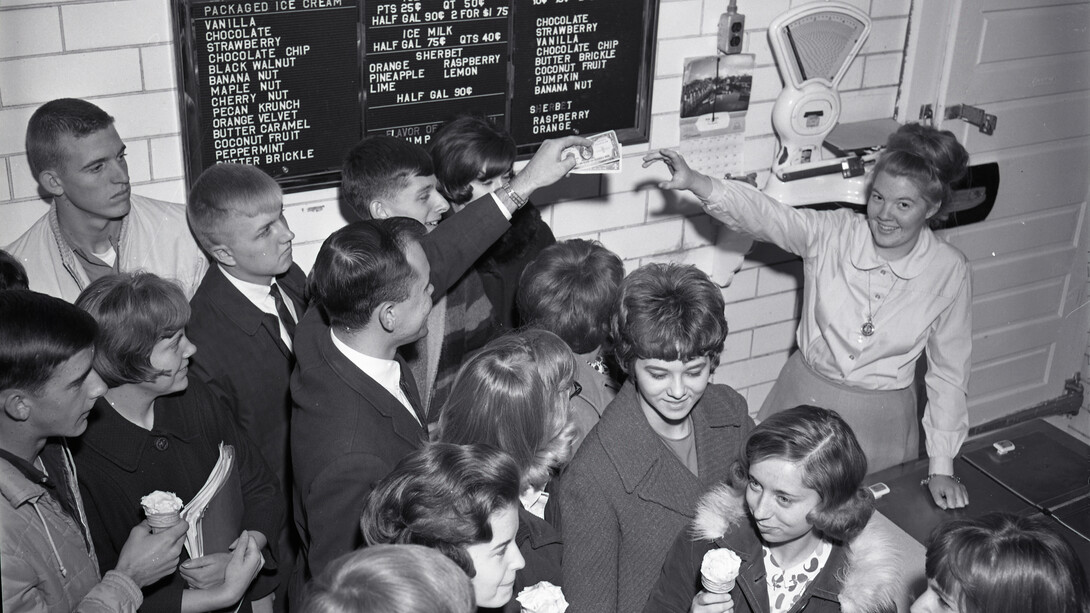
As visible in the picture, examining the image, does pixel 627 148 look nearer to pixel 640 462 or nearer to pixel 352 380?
pixel 640 462

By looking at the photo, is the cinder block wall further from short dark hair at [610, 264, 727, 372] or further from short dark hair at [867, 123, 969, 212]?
short dark hair at [610, 264, 727, 372]

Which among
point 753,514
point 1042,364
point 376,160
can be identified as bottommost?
point 1042,364

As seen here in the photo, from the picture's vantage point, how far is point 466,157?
3355 mm

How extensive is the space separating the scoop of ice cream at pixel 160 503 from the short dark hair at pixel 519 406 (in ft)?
2.20

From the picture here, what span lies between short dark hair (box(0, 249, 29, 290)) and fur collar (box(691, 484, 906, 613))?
1865mm

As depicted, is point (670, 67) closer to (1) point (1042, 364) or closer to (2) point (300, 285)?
(2) point (300, 285)

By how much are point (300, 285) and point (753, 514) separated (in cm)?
176

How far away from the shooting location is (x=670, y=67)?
418 centimetres

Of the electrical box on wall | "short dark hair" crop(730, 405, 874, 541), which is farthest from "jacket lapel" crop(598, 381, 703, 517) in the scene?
the electrical box on wall

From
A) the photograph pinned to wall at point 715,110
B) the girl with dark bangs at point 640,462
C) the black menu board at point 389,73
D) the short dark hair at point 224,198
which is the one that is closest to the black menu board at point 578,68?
the black menu board at point 389,73

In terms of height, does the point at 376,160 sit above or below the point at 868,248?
above

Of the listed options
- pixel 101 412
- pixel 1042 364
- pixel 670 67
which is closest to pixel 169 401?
pixel 101 412

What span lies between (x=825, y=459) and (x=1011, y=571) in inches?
17.9

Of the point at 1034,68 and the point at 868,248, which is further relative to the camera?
the point at 1034,68
